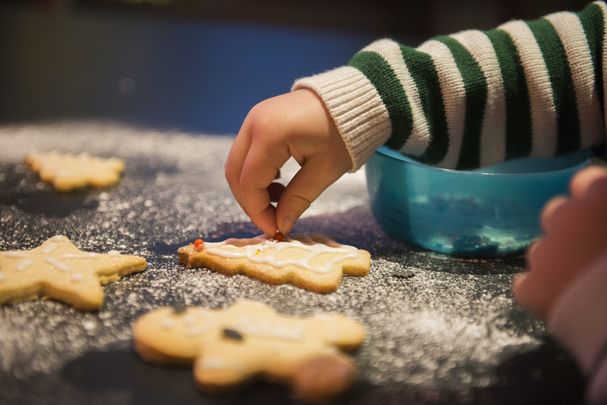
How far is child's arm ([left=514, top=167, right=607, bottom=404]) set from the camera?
54 centimetres

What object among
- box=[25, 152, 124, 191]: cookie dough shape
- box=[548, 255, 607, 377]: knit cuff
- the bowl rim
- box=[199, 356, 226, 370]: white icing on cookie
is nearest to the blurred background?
box=[25, 152, 124, 191]: cookie dough shape

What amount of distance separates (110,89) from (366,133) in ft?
3.31

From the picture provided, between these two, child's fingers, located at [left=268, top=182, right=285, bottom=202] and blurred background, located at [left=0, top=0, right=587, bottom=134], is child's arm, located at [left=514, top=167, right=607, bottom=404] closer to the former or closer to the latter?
child's fingers, located at [left=268, top=182, right=285, bottom=202]

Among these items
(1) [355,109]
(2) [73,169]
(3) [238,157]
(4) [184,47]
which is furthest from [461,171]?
(4) [184,47]

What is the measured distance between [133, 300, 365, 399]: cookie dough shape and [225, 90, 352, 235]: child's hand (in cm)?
20

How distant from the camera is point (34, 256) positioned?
31.9 inches

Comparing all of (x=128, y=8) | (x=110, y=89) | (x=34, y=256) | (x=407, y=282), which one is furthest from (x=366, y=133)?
(x=128, y=8)

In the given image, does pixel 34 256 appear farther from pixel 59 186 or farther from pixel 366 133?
pixel 366 133

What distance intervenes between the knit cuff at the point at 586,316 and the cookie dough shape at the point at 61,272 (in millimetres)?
464

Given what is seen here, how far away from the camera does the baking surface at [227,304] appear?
61cm

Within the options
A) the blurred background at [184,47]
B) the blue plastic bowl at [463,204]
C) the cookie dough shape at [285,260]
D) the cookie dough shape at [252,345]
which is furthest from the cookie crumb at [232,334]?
the blurred background at [184,47]

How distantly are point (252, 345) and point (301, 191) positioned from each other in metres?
0.29

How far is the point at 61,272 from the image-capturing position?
0.77 metres

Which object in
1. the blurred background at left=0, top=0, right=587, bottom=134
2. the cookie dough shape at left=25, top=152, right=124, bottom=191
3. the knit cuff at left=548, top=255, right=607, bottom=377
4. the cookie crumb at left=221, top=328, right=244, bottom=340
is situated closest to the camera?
the knit cuff at left=548, top=255, right=607, bottom=377
